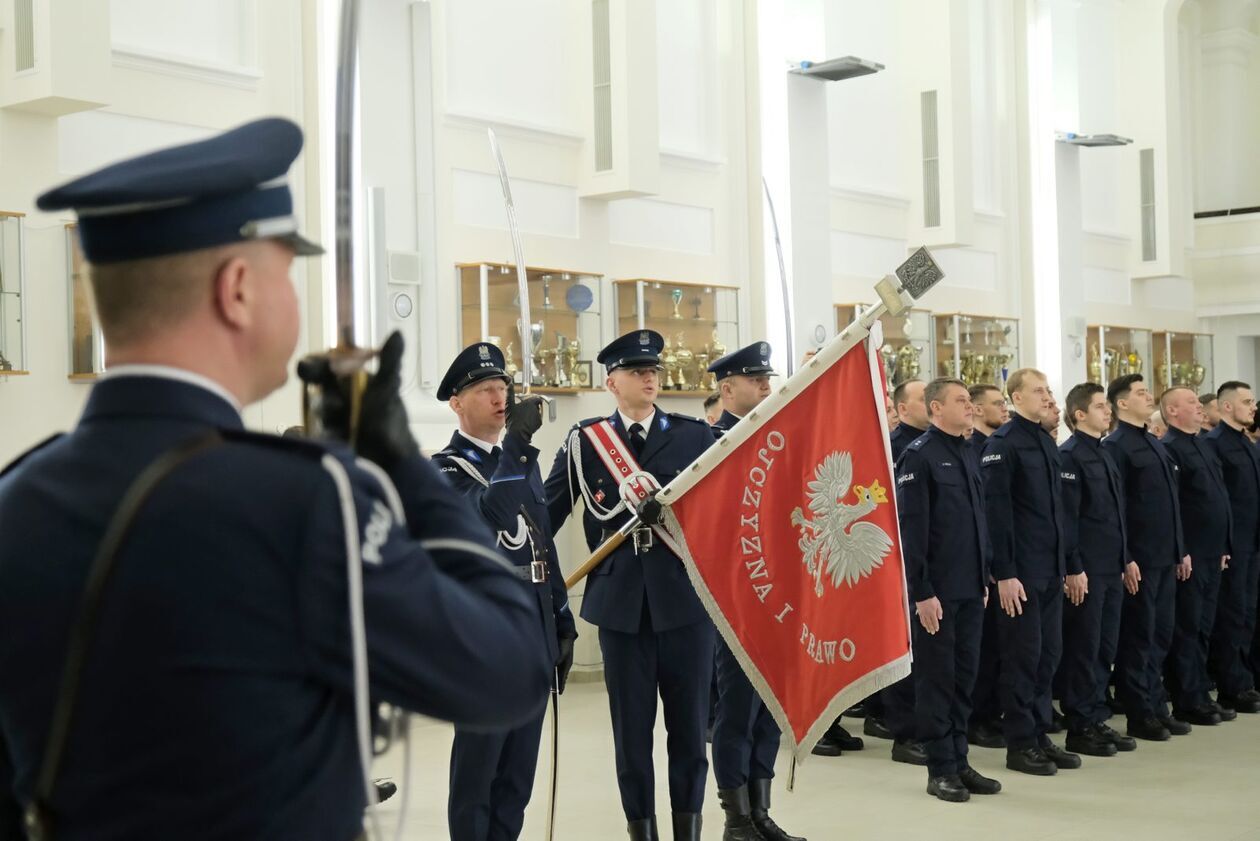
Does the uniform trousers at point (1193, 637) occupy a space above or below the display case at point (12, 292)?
below

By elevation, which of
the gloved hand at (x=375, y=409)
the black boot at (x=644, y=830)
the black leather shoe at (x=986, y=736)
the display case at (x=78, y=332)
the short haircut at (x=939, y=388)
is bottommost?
the black leather shoe at (x=986, y=736)

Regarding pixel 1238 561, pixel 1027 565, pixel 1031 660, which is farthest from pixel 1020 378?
pixel 1238 561

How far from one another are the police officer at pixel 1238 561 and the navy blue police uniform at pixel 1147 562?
2.31ft

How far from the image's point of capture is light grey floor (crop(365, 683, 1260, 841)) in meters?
4.93

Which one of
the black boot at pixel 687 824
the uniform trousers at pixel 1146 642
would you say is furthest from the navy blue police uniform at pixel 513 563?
the uniform trousers at pixel 1146 642

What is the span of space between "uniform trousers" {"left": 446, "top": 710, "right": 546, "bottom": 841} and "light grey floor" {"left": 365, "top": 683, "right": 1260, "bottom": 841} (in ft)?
1.96

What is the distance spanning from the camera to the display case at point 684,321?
8.98 meters

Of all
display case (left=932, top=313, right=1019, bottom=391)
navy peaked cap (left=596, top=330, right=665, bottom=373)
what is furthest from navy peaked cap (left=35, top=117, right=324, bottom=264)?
display case (left=932, top=313, right=1019, bottom=391)

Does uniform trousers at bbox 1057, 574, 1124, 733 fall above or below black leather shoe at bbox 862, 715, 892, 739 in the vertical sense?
above

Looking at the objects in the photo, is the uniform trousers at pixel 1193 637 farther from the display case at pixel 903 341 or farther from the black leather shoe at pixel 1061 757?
the display case at pixel 903 341

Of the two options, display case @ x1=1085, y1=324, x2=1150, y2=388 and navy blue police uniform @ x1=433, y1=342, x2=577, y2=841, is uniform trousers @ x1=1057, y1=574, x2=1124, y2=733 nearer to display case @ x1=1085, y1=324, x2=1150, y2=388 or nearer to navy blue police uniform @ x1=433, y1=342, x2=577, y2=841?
navy blue police uniform @ x1=433, y1=342, x2=577, y2=841

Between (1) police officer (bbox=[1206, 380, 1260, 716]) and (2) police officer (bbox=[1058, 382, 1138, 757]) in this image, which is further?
(1) police officer (bbox=[1206, 380, 1260, 716])

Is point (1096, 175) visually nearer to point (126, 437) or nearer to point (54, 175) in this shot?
point (54, 175)

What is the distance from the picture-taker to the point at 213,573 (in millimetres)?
1100
